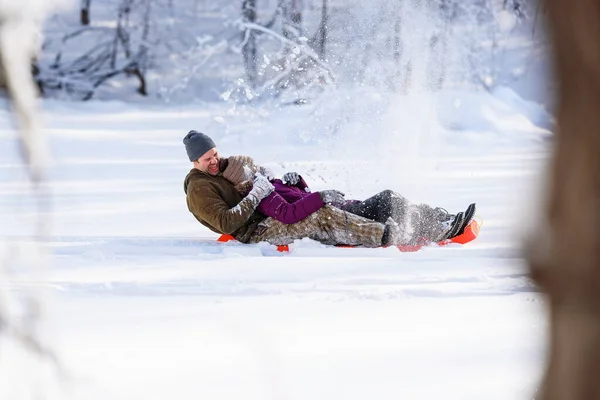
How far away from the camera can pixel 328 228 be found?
4.62 m

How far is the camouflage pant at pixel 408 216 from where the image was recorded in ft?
15.4

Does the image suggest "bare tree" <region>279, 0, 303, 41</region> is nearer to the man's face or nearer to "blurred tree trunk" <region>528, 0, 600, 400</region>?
the man's face

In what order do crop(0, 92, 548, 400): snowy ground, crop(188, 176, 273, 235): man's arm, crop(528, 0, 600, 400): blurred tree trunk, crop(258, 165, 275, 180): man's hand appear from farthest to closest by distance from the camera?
1. crop(258, 165, 275, 180): man's hand
2. crop(188, 176, 273, 235): man's arm
3. crop(0, 92, 548, 400): snowy ground
4. crop(528, 0, 600, 400): blurred tree trunk

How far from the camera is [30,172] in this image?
696 millimetres

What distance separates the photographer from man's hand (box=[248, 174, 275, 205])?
4512 mm

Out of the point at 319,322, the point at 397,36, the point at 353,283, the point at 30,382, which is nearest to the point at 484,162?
the point at 397,36

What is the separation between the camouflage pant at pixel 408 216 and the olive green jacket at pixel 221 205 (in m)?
0.50

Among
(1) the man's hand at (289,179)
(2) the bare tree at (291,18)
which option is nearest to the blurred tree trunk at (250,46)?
(2) the bare tree at (291,18)

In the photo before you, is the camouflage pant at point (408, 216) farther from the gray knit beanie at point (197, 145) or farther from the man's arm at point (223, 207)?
the gray knit beanie at point (197, 145)

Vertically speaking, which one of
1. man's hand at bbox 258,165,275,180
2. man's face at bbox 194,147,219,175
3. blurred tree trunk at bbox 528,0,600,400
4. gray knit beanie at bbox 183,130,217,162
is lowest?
man's hand at bbox 258,165,275,180

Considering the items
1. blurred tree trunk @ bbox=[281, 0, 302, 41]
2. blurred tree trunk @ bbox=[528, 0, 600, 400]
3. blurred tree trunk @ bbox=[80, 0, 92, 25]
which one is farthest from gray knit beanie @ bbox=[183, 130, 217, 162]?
blurred tree trunk @ bbox=[80, 0, 92, 25]

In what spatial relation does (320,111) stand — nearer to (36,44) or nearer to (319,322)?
(319,322)

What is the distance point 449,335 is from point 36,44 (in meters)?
2.43

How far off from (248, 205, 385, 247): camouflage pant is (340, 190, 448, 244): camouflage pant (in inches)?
5.0
